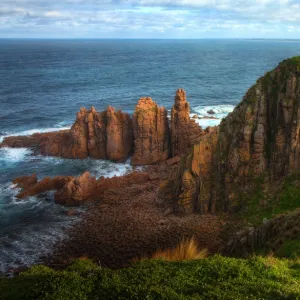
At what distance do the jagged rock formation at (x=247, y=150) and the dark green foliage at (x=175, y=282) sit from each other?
14.7 metres

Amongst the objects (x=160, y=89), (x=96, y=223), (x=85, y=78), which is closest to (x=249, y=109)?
(x=96, y=223)

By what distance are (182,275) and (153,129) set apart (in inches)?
1359

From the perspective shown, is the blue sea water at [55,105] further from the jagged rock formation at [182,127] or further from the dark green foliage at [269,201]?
the dark green foliage at [269,201]

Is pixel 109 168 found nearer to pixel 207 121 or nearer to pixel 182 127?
pixel 182 127

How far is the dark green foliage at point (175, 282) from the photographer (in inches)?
644

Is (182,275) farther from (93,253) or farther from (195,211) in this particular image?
(195,211)

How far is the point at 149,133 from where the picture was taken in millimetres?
51750

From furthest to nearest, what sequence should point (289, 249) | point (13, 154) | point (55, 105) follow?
point (55, 105) < point (13, 154) < point (289, 249)

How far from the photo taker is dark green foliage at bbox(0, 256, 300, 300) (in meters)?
16.4

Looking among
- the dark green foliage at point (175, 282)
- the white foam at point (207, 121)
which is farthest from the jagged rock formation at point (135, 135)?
the dark green foliage at point (175, 282)

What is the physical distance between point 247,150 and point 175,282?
19.9 m

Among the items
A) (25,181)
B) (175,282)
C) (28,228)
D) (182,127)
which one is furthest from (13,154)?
(175,282)

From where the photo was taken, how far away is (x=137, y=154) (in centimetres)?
5225

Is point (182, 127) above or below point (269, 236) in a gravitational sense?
above
